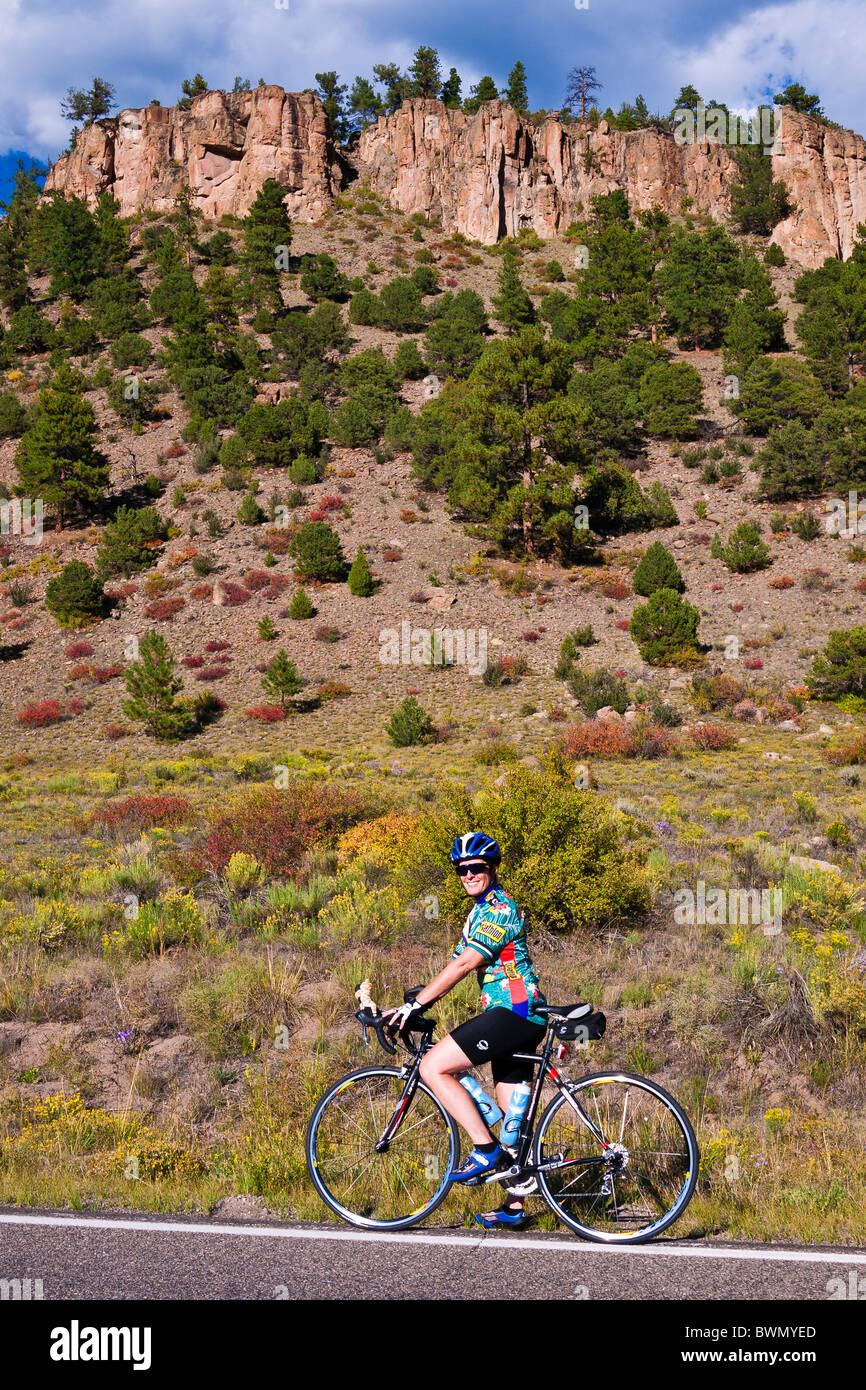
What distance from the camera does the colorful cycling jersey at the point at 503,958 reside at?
355 centimetres

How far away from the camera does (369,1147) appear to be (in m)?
3.99

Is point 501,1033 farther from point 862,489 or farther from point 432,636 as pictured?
point 862,489

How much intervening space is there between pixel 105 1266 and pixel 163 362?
57.5 m

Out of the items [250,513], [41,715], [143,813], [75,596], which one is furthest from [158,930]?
[250,513]

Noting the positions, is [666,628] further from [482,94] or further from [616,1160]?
[482,94]

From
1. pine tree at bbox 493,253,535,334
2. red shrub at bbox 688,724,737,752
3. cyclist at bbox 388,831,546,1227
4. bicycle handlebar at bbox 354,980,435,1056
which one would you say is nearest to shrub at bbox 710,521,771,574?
red shrub at bbox 688,724,737,752

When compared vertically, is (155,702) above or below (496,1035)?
above

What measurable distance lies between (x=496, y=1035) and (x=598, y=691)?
74.2 ft

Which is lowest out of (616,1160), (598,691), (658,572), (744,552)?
(616,1160)

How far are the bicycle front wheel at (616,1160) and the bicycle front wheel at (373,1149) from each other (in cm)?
57

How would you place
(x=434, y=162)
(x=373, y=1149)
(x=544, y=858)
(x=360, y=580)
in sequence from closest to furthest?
(x=373, y=1149), (x=544, y=858), (x=360, y=580), (x=434, y=162)

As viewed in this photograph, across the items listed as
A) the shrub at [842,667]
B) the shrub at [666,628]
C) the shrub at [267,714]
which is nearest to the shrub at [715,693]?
the shrub at [666,628]

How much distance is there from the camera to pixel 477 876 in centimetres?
364
